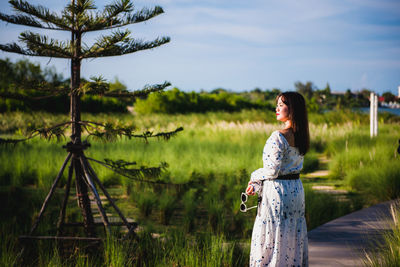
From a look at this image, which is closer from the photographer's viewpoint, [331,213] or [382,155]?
[331,213]

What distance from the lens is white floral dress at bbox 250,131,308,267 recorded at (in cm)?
264

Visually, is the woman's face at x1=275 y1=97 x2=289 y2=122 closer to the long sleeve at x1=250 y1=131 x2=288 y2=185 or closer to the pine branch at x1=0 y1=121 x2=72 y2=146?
the long sleeve at x1=250 y1=131 x2=288 y2=185

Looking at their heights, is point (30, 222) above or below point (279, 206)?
below

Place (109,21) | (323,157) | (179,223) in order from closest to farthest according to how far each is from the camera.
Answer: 1. (109,21)
2. (179,223)
3. (323,157)

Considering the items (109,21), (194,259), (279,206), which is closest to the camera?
(279,206)

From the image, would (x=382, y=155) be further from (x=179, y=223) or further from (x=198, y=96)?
(x=198, y=96)

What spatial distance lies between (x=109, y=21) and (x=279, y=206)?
7.03ft

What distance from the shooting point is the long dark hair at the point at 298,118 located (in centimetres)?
267

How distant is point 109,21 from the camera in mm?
3434

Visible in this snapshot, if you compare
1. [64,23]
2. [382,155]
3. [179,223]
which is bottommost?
[179,223]

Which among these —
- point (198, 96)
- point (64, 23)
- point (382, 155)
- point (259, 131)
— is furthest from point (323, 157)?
point (198, 96)

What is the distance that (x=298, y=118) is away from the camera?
2686 millimetres

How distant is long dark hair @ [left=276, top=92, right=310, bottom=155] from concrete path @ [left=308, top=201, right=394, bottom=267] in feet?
3.65

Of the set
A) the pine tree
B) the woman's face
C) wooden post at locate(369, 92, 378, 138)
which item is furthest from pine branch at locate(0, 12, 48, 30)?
wooden post at locate(369, 92, 378, 138)
